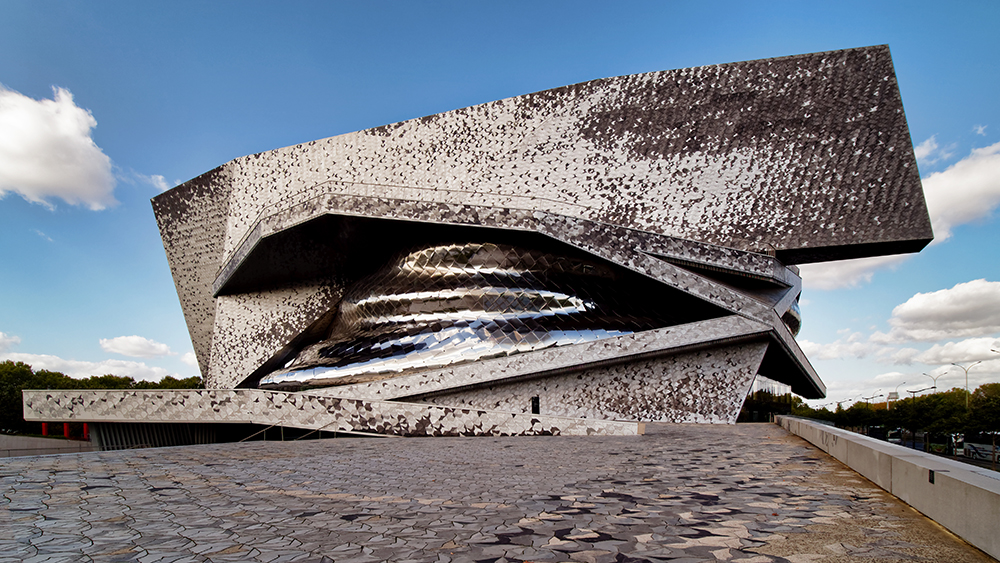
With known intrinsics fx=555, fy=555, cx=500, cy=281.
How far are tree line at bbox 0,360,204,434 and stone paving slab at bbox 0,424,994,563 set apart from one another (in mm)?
35571

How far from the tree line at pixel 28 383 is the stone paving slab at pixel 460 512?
1400 inches

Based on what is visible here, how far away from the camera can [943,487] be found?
10.9ft

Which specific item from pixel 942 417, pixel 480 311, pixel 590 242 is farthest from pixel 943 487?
pixel 942 417

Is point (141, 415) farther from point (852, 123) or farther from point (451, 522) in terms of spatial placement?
point (852, 123)

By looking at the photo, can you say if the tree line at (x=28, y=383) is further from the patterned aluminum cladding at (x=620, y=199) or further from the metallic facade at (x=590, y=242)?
the metallic facade at (x=590, y=242)

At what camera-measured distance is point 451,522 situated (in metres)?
3.64

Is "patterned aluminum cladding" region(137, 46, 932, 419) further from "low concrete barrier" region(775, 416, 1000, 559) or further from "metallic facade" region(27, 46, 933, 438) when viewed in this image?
"low concrete barrier" region(775, 416, 1000, 559)

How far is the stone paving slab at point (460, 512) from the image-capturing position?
2953 millimetres

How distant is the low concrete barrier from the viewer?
8.99 feet

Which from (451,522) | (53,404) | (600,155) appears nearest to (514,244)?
(600,155)

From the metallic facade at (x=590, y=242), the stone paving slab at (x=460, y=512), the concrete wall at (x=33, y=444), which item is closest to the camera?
the stone paving slab at (x=460, y=512)

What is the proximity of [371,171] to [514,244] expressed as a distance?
892cm

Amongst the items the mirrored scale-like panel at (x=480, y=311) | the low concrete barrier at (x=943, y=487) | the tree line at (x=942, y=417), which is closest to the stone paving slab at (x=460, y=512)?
the low concrete barrier at (x=943, y=487)

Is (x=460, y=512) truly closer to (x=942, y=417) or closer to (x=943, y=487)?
(x=943, y=487)
